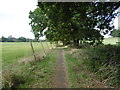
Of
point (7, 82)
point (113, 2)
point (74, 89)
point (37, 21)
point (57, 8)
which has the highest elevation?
Answer: point (37, 21)

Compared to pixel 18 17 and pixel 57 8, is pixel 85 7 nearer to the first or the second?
pixel 57 8

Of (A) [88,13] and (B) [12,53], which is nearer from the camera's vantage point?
(A) [88,13]

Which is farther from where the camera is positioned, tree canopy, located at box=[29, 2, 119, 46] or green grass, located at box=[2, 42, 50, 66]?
green grass, located at box=[2, 42, 50, 66]

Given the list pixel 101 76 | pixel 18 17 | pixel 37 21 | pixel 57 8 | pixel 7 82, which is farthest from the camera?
pixel 37 21

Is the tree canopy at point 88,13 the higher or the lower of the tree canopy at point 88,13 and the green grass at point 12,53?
the higher

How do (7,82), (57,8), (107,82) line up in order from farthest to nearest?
(57,8) → (107,82) → (7,82)

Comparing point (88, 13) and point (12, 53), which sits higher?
point (88, 13)

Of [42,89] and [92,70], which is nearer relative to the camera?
[42,89]

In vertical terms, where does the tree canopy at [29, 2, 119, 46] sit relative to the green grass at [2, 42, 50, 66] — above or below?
above

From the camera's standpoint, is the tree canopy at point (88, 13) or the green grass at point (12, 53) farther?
the green grass at point (12, 53)

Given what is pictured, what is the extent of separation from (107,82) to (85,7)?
13.6 ft

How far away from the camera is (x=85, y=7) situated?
6418 millimetres

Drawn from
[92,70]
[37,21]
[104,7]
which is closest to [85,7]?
[104,7]

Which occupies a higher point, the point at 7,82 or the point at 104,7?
the point at 104,7
